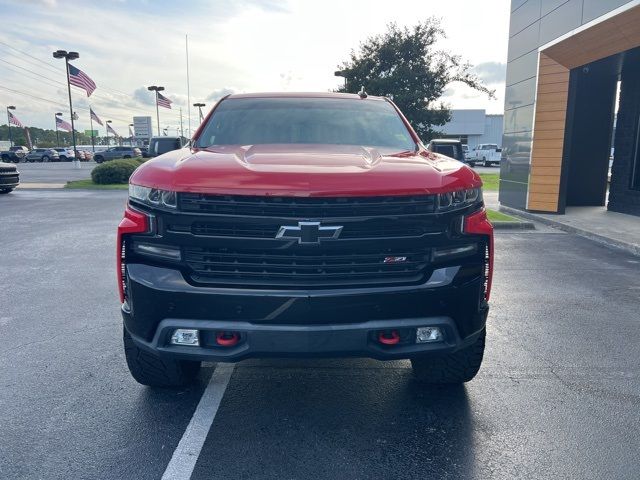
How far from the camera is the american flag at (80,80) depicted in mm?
28188

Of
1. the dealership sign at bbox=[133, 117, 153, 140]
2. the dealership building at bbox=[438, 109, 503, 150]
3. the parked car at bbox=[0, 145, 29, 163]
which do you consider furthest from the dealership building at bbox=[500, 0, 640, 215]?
the parked car at bbox=[0, 145, 29, 163]

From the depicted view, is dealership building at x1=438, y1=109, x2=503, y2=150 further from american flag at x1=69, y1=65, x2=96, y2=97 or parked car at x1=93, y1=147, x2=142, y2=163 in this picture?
american flag at x1=69, y1=65, x2=96, y2=97

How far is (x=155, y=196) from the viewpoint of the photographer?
104 inches

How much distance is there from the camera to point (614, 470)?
2.58m

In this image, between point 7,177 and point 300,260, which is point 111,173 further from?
point 300,260

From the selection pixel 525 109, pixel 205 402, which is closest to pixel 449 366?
pixel 205 402

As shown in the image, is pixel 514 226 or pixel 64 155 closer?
pixel 514 226

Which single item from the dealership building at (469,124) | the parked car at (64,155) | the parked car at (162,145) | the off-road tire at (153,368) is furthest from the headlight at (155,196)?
the parked car at (64,155)

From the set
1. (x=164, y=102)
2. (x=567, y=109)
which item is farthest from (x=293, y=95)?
(x=164, y=102)

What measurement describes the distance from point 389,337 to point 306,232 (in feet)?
2.30

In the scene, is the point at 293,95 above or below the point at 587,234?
above

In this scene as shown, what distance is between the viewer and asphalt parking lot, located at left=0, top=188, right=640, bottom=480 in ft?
8.62

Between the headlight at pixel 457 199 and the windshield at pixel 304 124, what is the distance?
0.99 m

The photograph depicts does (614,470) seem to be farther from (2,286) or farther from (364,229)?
(2,286)
